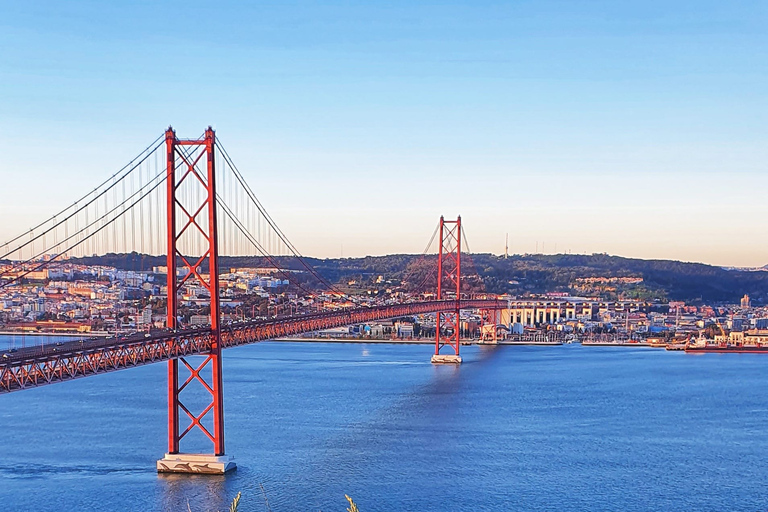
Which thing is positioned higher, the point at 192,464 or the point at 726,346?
the point at 192,464

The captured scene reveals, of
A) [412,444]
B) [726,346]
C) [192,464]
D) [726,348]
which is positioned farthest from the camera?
[726,346]

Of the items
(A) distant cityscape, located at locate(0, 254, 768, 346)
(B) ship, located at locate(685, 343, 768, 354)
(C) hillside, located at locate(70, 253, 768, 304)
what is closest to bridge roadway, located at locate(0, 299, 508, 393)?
(A) distant cityscape, located at locate(0, 254, 768, 346)

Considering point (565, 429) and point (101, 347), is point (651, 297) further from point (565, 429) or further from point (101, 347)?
point (101, 347)

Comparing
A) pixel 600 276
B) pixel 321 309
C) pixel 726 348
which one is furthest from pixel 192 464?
pixel 600 276

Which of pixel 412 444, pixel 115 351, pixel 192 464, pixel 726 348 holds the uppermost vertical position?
pixel 115 351

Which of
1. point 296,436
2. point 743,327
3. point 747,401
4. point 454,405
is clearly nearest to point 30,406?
point 296,436

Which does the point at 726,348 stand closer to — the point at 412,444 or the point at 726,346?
the point at 726,346
